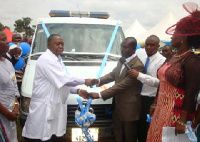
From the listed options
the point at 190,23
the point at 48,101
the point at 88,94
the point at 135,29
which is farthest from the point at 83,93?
the point at 135,29

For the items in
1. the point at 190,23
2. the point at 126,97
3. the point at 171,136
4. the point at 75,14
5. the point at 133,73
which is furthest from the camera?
the point at 75,14

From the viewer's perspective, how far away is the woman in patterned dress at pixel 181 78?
2.20m

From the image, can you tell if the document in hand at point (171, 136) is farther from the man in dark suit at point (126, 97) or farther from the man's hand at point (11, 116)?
the man's hand at point (11, 116)

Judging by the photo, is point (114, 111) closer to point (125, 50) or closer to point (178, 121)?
point (125, 50)

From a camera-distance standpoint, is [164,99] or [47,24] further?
[47,24]

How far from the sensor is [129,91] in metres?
3.32

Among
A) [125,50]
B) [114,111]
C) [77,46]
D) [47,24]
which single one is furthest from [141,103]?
[47,24]

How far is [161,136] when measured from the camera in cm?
243

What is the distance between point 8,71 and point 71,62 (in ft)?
4.44

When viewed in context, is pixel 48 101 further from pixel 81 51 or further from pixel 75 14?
pixel 75 14

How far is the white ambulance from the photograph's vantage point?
3.52m

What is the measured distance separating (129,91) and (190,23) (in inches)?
55.2

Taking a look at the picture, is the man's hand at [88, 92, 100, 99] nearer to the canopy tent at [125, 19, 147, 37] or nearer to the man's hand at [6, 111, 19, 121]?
the man's hand at [6, 111, 19, 121]

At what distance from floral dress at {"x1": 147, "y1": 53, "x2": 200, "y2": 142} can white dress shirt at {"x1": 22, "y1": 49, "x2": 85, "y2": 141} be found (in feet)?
4.05
